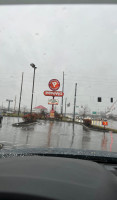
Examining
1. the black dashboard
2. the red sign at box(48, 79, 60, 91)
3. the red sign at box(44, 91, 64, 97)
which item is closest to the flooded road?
the black dashboard

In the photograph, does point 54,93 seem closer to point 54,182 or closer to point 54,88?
point 54,88

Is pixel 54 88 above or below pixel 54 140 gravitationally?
above

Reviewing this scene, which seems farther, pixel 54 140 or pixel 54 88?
pixel 54 88

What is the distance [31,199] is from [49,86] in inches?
1138

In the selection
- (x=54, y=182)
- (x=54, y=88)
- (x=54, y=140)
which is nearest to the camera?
(x=54, y=182)

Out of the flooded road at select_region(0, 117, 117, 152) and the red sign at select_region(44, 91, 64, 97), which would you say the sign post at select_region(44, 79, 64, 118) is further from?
the flooded road at select_region(0, 117, 117, 152)

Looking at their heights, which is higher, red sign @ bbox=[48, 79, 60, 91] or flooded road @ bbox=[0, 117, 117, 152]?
red sign @ bbox=[48, 79, 60, 91]

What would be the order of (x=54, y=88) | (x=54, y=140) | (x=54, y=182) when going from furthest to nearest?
(x=54, y=88)
(x=54, y=140)
(x=54, y=182)

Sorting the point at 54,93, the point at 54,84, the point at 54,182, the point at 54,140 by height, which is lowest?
the point at 54,140

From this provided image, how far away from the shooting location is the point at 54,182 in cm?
113

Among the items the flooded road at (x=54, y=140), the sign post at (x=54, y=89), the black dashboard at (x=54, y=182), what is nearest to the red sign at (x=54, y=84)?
the sign post at (x=54, y=89)

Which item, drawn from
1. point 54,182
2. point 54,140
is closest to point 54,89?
point 54,140

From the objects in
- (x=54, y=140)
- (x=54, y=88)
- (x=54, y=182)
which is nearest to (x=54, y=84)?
(x=54, y=88)

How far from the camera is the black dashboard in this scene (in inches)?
39.7
